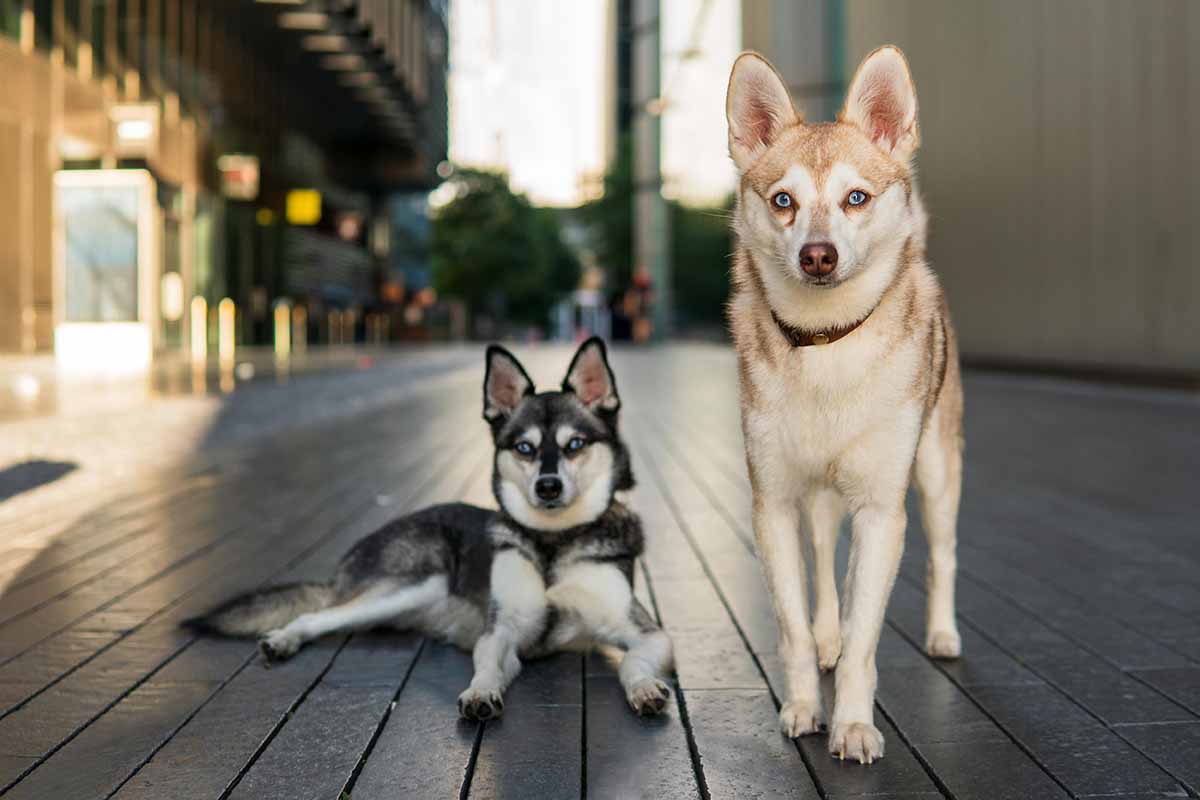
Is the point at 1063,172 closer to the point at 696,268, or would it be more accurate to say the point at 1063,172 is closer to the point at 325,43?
the point at 325,43

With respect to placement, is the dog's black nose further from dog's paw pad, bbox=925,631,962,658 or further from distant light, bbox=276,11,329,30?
distant light, bbox=276,11,329,30

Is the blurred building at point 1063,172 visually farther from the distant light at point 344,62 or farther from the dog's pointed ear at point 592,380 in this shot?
the dog's pointed ear at point 592,380

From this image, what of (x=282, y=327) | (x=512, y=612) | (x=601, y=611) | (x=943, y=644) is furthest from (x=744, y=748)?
(x=282, y=327)

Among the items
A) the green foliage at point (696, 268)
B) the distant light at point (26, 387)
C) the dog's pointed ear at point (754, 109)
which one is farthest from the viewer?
the green foliage at point (696, 268)

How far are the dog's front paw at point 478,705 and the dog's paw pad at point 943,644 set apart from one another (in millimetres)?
1470

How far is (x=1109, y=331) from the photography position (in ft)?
59.1

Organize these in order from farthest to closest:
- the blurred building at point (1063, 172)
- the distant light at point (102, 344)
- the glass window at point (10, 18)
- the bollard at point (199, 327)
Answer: the bollard at point (199, 327), the distant light at point (102, 344), the glass window at point (10, 18), the blurred building at point (1063, 172)

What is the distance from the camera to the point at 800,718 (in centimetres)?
334

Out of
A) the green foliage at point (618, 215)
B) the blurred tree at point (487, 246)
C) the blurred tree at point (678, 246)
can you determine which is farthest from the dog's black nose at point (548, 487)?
the blurred tree at point (487, 246)

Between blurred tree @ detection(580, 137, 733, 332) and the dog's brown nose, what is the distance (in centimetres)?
2724

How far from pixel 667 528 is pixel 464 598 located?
2.59m

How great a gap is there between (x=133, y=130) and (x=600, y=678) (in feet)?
77.1

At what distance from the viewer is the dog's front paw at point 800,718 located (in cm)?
333

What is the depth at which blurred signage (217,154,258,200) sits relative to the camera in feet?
103
